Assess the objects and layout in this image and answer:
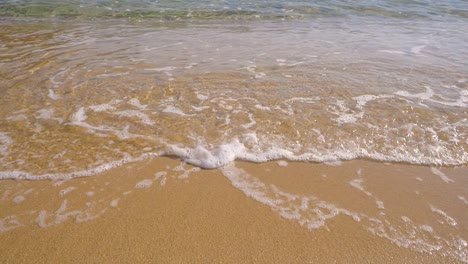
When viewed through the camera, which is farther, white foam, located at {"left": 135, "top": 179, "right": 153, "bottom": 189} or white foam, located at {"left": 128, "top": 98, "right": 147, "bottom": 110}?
white foam, located at {"left": 128, "top": 98, "right": 147, "bottom": 110}

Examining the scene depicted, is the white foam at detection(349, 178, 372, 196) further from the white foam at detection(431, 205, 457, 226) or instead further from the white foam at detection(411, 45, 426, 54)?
the white foam at detection(411, 45, 426, 54)

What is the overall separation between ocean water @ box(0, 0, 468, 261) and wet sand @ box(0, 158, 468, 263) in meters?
0.17

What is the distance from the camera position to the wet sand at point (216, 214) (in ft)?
6.89

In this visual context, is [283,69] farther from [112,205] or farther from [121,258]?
[121,258]

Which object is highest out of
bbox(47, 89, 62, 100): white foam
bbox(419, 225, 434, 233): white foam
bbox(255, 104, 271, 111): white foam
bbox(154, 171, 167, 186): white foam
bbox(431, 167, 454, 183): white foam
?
bbox(47, 89, 62, 100): white foam

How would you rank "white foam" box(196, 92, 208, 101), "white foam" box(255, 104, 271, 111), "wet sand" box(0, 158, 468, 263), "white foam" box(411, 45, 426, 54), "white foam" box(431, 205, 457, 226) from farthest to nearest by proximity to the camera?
"white foam" box(411, 45, 426, 54), "white foam" box(196, 92, 208, 101), "white foam" box(255, 104, 271, 111), "white foam" box(431, 205, 457, 226), "wet sand" box(0, 158, 468, 263)

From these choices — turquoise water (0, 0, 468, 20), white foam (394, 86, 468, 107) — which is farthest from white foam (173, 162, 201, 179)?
turquoise water (0, 0, 468, 20)

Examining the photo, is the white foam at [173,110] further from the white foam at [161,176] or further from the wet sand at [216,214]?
the white foam at [161,176]

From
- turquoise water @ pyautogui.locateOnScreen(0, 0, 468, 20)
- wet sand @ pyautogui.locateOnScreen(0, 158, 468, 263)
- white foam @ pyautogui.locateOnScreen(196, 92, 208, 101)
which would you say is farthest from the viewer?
turquoise water @ pyautogui.locateOnScreen(0, 0, 468, 20)

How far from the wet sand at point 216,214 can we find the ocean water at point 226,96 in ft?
0.55

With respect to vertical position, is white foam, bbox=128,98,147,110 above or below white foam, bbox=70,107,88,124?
above

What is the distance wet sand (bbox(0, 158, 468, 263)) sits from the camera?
210 cm

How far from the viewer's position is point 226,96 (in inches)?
168

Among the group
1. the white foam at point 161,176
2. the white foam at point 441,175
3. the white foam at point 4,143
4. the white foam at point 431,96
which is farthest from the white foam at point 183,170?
the white foam at point 431,96
